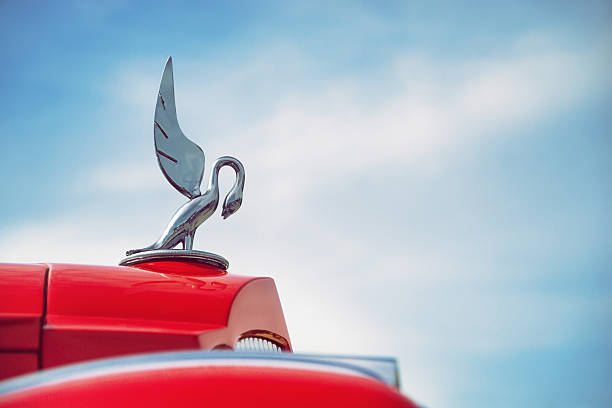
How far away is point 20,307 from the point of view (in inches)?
80.8

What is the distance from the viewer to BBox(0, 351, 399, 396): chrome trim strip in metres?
1.20

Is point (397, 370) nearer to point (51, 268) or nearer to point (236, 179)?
point (51, 268)

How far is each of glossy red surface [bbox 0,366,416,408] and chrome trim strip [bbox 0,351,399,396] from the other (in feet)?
0.05

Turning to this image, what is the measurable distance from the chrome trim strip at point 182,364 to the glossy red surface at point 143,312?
30.7 inches

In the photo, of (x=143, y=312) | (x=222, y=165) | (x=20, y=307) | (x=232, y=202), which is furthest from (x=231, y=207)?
(x=20, y=307)

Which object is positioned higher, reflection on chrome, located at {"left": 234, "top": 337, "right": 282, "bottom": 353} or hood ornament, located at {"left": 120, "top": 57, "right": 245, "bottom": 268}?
hood ornament, located at {"left": 120, "top": 57, "right": 245, "bottom": 268}

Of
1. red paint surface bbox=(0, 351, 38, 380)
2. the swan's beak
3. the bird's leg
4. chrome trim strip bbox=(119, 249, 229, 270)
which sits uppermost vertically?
the swan's beak

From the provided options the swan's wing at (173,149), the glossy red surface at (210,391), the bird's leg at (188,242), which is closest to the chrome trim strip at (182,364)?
the glossy red surface at (210,391)

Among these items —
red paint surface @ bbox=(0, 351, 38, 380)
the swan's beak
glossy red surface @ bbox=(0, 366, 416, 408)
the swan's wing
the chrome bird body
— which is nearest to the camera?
glossy red surface @ bbox=(0, 366, 416, 408)

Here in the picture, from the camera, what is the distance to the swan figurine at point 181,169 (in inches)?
127


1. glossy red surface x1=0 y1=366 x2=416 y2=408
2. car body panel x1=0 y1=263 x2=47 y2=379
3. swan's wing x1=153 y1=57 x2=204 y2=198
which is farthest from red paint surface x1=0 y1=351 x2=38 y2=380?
swan's wing x1=153 y1=57 x2=204 y2=198

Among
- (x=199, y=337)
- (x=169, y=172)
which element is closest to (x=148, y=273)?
(x=199, y=337)

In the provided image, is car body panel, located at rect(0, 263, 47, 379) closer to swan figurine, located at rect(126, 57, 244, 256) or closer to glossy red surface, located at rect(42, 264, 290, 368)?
glossy red surface, located at rect(42, 264, 290, 368)

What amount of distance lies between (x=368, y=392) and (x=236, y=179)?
8.22 feet
